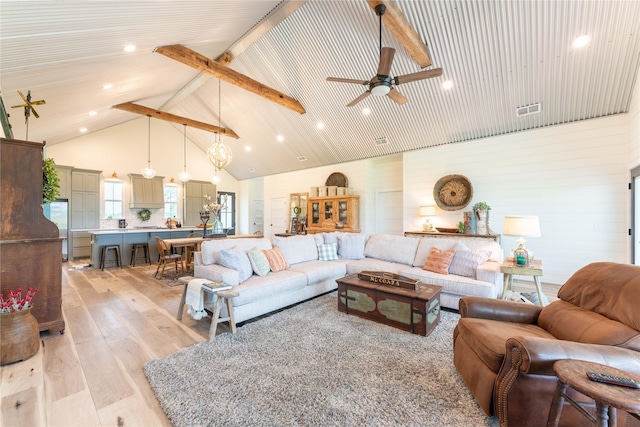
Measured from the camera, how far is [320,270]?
405 centimetres

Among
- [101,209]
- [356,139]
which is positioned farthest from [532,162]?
[101,209]

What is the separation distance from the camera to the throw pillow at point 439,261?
3768 millimetres

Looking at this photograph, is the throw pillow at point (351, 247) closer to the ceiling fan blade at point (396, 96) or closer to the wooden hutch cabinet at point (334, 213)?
the wooden hutch cabinet at point (334, 213)

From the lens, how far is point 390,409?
5.74 feet

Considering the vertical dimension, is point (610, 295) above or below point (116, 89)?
below

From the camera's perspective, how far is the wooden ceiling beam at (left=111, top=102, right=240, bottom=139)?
6620mm

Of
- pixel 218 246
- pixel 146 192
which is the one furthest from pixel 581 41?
pixel 146 192

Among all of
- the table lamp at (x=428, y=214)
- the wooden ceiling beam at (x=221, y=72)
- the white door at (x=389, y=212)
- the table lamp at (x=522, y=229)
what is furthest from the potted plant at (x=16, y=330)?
the white door at (x=389, y=212)

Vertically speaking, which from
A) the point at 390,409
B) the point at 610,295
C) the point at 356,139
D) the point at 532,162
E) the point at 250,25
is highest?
the point at 250,25

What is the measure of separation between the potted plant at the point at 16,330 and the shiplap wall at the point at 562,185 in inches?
266

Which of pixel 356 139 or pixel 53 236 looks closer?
pixel 53 236

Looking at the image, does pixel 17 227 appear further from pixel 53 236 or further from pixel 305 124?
pixel 305 124

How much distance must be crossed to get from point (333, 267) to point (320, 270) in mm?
320

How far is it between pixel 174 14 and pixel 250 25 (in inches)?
72.0
